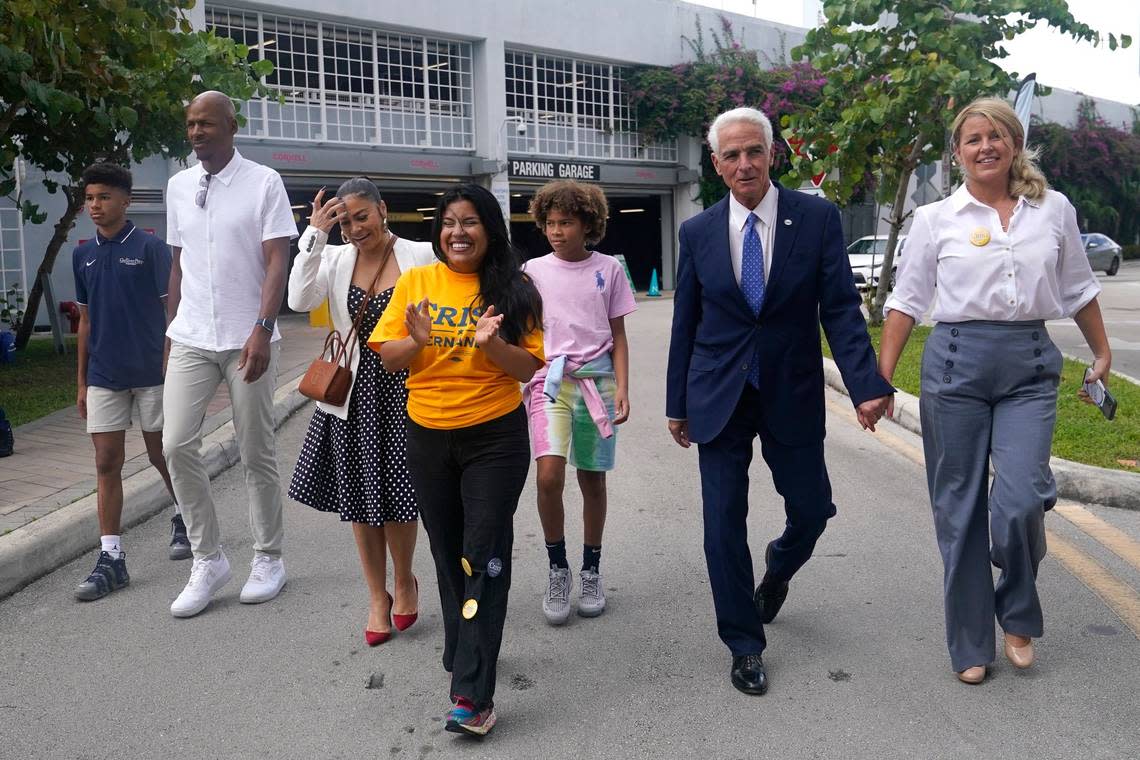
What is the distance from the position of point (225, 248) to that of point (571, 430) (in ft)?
5.45

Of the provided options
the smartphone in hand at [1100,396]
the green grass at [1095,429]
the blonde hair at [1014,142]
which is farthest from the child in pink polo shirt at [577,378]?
the green grass at [1095,429]

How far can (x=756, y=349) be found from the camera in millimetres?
3980

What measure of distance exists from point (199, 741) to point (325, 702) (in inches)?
17.7

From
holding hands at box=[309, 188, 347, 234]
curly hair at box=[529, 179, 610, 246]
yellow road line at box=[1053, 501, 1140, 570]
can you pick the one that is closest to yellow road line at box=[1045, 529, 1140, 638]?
yellow road line at box=[1053, 501, 1140, 570]

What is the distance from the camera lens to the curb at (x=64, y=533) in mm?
5305

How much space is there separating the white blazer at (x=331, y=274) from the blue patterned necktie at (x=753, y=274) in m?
1.24

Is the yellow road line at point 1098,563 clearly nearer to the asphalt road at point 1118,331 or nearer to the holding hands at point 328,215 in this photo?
the asphalt road at point 1118,331

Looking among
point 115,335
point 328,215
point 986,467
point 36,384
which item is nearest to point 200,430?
point 115,335

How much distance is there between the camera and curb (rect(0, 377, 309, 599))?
5305mm

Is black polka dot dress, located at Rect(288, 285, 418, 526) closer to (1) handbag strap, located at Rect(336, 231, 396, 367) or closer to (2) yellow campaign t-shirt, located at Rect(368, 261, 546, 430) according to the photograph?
(1) handbag strap, located at Rect(336, 231, 396, 367)

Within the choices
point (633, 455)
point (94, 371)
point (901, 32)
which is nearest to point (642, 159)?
point (901, 32)

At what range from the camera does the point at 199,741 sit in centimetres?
358

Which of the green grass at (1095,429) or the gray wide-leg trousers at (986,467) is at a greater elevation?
the gray wide-leg trousers at (986,467)

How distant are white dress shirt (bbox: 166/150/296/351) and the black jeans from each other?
1.41 metres
